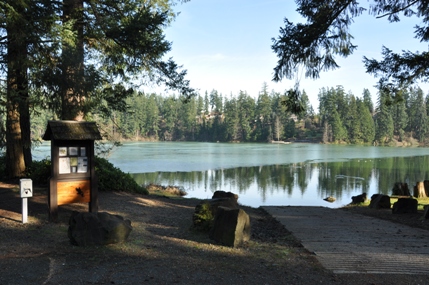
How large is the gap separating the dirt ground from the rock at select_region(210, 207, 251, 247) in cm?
14

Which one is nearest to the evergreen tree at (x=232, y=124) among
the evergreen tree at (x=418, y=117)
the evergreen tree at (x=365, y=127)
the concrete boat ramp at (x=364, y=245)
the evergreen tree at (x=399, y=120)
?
the evergreen tree at (x=365, y=127)

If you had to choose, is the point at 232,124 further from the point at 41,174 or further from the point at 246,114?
the point at 41,174

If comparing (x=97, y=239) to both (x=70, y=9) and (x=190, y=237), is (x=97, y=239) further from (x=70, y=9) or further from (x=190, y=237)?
(x=70, y=9)

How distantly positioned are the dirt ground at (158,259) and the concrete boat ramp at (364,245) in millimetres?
221

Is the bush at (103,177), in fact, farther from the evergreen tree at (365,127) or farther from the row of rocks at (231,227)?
the evergreen tree at (365,127)

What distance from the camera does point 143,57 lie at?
1039cm

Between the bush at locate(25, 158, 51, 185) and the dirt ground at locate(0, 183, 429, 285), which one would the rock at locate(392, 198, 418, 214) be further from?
the bush at locate(25, 158, 51, 185)

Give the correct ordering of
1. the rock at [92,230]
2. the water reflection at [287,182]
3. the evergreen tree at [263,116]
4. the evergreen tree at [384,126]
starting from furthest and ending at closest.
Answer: the evergreen tree at [263,116] < the evergreen tree at [384,126] < the water reflection at [287,182] < the rock at [92,230]

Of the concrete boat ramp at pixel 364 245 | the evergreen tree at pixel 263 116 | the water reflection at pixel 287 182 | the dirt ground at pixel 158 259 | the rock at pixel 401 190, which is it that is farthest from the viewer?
the evergreen tree at pixel 263 116

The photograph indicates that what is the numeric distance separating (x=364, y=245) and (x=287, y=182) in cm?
2021

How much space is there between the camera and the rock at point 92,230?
5305mm

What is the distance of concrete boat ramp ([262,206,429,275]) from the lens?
4762mm

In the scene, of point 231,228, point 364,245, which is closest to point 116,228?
point 231,228

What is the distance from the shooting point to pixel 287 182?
2586 cm
